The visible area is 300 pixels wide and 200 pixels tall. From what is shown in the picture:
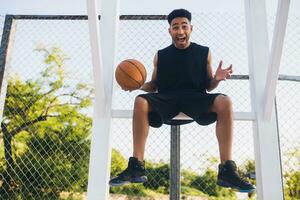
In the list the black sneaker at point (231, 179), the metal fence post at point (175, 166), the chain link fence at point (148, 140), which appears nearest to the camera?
the black sneaker at point (231, 179)

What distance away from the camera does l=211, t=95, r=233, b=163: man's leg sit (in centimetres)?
155

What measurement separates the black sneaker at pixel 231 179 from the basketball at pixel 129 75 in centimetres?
61

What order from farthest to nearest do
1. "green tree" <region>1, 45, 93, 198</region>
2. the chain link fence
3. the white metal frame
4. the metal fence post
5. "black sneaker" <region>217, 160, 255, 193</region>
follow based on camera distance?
1. "green tree" <region>1, 45, 93, 198</region>
2. the chain link fence
3. the metal fence post
4. the white metal frame
5. "black sneaker" <region>217, 160, 255, 193</region>

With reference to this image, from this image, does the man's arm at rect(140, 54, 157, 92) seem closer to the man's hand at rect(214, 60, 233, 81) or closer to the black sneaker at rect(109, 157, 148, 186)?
the man's hand at rect(214, 60, 233, 81)

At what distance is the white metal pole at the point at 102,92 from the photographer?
1.56m

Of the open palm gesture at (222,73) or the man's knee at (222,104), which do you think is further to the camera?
the open palm gesture at (222,73)

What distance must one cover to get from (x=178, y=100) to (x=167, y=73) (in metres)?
0.29

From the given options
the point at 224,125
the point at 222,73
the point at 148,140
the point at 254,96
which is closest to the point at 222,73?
the point at 222,73

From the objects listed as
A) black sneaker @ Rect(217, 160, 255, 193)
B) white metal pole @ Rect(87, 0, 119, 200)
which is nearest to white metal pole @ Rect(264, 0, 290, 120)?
black sneaker @ Rect(217, 160, 255, 193)

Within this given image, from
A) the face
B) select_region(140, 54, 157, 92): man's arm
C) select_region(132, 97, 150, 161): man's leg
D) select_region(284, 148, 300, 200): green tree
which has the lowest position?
select_region(284, 148, 300, 200): green tree

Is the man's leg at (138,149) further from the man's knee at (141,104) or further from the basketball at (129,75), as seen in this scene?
the basketball at (129,75)

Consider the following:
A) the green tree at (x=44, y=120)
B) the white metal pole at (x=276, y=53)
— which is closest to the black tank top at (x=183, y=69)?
the white metal pole at (x=276, y=53)

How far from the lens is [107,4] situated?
1.88m

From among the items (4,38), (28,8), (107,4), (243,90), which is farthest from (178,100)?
(28,8)
